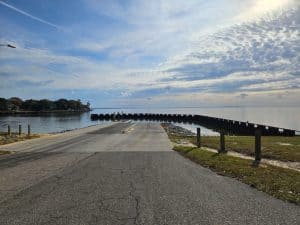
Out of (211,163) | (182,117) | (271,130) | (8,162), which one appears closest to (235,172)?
(211,163)

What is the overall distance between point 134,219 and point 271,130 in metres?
42.7

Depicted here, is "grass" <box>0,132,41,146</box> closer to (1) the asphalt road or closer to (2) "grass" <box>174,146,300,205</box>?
(1) the asphalt road

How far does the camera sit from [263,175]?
37.8ft

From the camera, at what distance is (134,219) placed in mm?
6898

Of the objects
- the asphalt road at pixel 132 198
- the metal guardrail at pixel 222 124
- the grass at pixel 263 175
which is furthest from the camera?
the metal guardrail at pixel 222 124

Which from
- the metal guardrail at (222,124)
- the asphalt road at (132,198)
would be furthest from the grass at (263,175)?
the metal guardrail at (222,124)

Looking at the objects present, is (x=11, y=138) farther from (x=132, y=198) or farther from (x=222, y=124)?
(x=222, y=124)

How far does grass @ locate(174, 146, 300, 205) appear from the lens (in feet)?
30.1

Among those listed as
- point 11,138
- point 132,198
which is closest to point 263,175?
point 132,198

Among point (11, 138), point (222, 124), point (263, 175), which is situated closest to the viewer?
point (263, 175)

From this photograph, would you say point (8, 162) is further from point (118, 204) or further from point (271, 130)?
point (271, 130)

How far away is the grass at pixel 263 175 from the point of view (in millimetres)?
9188

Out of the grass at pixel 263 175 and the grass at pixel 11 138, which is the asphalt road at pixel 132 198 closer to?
the grass at pixel 263 175

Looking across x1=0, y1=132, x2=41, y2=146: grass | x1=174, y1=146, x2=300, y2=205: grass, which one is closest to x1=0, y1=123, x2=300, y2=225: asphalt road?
x1=174, y1=146, x2=300, y2=205: grass
